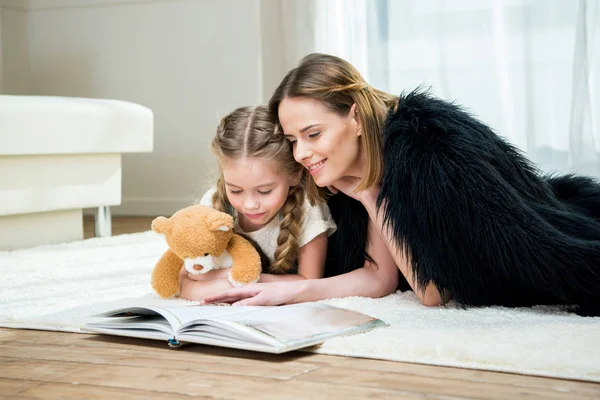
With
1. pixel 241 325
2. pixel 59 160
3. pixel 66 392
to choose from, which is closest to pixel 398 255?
pixel 241 325

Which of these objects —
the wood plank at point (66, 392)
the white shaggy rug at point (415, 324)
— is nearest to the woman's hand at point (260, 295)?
the white shaggy rug at point (415, 324)

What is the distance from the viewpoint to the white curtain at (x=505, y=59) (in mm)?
3018

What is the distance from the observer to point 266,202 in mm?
1589

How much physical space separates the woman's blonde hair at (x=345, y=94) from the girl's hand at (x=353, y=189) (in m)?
0.02

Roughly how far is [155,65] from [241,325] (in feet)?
10.7

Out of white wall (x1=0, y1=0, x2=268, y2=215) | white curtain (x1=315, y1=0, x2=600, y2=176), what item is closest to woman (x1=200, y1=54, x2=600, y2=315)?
white curtain (x1=315, y1=0, x2=600, y2=176)

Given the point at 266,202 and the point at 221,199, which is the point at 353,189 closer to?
the point at 266,202

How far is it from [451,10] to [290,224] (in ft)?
6.36

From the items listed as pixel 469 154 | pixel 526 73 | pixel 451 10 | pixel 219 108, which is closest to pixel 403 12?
A: pixel 451 10

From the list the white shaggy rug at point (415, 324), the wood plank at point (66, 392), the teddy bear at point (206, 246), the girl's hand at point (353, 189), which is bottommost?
the white shaggy rug at point (415, 324)

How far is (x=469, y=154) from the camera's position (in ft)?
4.83

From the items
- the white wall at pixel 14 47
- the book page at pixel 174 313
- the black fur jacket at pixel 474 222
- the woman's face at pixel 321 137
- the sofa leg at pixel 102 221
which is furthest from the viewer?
the white wall at pixel 14 47

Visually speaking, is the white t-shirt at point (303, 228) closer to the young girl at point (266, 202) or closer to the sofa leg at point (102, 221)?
the young girl at point (266, 202)

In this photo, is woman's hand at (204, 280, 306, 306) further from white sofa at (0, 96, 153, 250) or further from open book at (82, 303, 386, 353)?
white sofa at (0, 96, 153, 250)
